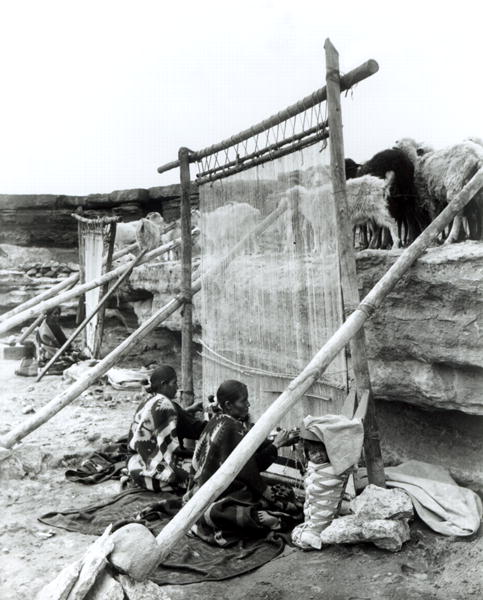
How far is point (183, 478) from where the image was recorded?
4.11 m

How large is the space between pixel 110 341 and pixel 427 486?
747 centimetres

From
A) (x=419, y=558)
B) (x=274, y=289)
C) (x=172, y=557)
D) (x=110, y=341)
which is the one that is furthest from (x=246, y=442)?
(x=110, y=341)

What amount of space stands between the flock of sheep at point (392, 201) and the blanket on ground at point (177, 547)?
197 cm

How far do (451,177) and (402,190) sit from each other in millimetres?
554

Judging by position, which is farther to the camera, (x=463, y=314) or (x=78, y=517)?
(x=78, y=517)

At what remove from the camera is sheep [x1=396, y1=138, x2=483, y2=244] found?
3.74m

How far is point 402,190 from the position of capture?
14.3 feet

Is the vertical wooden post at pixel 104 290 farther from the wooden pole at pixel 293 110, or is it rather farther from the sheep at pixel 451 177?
the sheep at pixel 451 177

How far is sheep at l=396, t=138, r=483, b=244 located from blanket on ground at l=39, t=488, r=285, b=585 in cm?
244

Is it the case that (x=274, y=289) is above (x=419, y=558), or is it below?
above

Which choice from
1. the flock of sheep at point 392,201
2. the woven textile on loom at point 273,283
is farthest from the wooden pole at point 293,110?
the flock of sheep at point 392,201

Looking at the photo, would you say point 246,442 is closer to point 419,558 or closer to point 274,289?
point 419,558

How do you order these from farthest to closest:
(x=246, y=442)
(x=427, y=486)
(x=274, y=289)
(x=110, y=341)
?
(x=110, y=341)
(x=274, y=289)
(x=427, y=486)
(x=246, y=442)

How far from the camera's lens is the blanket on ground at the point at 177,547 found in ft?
9.73
